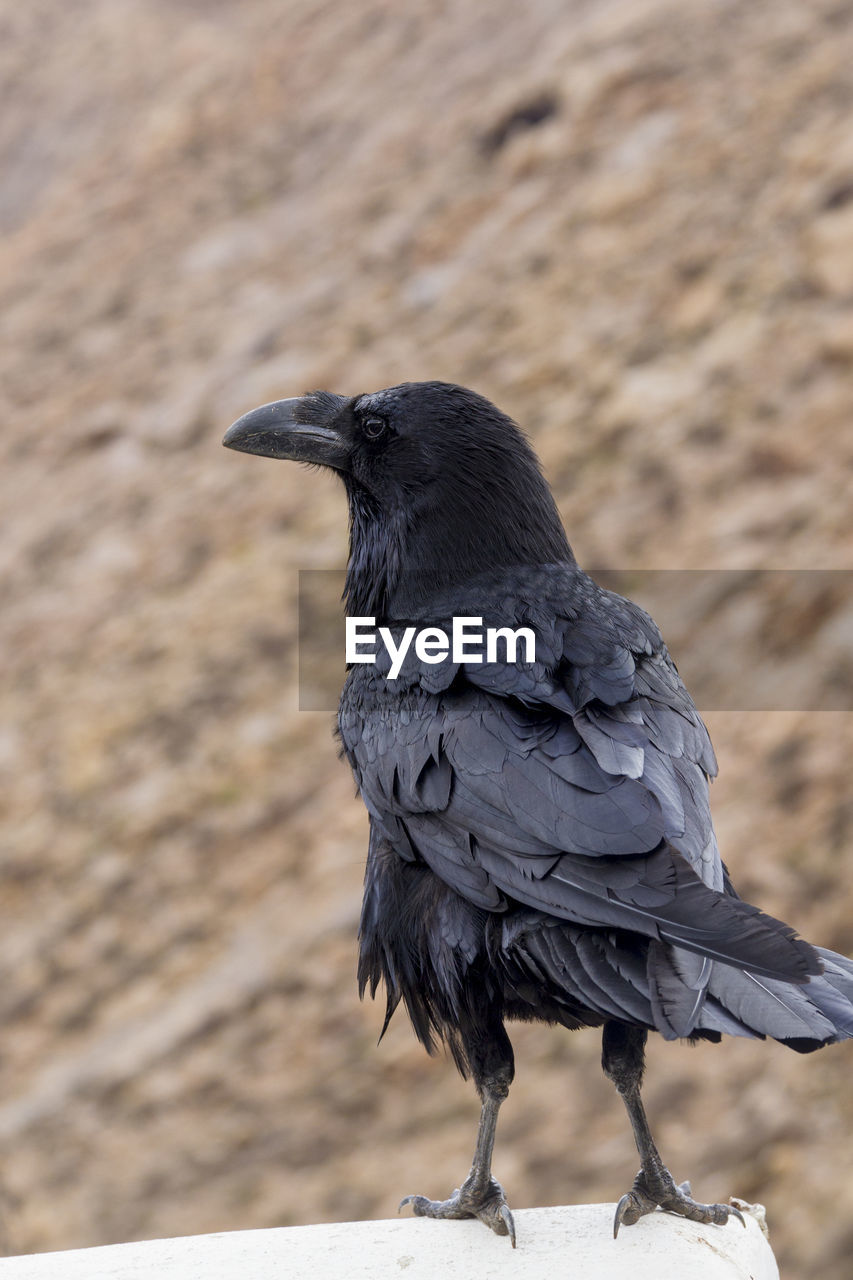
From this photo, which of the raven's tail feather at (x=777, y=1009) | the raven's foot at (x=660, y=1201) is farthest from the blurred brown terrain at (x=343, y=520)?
the raven's tail feather at (x=777, y=1009)

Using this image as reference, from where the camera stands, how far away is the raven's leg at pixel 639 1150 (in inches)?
133

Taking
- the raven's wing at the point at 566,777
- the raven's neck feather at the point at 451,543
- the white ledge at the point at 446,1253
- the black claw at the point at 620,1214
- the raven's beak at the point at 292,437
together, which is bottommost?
the white ledge at the point at 446,1253

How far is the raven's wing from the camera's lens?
271cm

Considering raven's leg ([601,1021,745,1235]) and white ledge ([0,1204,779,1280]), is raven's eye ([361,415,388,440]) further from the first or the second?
white ledge ([0,1204,779,1280])

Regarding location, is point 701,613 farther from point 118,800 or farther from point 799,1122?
point 118,800

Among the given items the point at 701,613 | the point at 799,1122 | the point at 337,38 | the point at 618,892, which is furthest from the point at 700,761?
the point at 337,38

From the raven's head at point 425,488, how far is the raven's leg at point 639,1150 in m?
1.35

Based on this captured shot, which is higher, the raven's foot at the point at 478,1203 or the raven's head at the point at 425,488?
the raven's head at the point at 425,488

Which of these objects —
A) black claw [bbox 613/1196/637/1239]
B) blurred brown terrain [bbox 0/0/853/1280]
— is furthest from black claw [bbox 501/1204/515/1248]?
blurred brown terrain [bbox 0/0/853/1280]

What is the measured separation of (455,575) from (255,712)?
193 inches

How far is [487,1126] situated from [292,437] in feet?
7.29

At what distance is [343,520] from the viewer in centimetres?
902

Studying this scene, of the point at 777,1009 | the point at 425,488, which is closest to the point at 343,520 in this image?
the point at 425,488

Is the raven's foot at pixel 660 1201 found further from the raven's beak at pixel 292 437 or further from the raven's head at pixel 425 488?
the raven's beak at pixel 292 437
